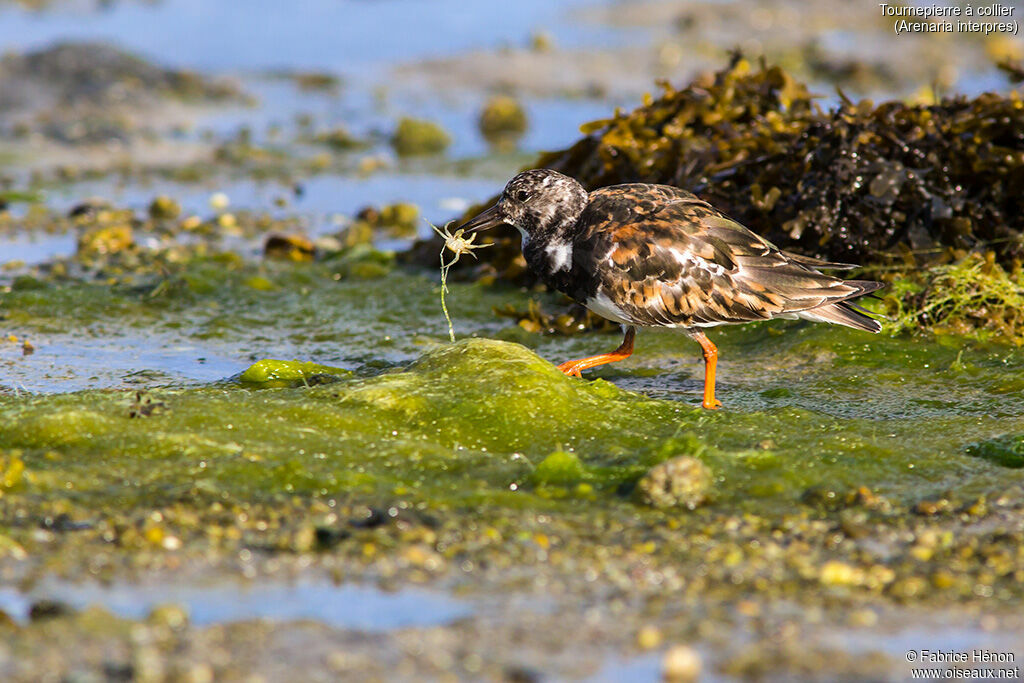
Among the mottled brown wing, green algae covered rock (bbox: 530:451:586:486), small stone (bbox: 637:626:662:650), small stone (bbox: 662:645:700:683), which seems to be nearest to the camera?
small stone (bbox: 662:645:700:683)

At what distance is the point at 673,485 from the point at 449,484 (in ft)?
2.55

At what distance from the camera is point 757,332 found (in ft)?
20.8

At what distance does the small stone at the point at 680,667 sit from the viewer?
2.93 meters

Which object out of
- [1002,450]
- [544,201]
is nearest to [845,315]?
[1002,450]

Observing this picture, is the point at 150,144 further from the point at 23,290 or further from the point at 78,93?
the point at 23,290

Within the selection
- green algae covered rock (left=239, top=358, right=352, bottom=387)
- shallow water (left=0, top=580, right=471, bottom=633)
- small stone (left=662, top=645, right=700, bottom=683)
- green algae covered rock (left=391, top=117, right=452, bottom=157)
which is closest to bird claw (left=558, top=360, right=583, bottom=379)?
green algae covered rock (left=239, top=358, right=352, bottom=387)

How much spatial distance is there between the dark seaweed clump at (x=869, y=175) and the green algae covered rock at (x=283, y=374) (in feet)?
8.29

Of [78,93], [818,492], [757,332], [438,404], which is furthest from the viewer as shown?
[78,93]

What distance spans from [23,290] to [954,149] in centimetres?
540

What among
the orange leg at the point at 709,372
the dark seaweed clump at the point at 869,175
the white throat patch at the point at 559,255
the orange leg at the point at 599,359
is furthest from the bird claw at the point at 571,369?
the dark seaweed clump at the point at 869,175

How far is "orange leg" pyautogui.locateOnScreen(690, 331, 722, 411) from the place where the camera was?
516cm

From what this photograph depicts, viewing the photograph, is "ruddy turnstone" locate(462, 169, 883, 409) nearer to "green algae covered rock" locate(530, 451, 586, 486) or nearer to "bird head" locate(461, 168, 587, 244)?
"bird head" locate(461, 168, 587, 244)

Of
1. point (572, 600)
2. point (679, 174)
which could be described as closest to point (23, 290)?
point (679, 174)

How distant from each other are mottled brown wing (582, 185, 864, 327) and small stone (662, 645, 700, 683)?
242cm
